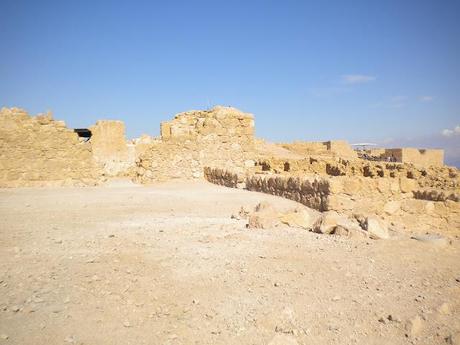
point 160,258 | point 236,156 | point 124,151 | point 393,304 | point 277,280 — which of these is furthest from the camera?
point 124,151

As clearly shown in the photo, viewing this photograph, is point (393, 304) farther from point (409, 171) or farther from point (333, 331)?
point (409, 171)

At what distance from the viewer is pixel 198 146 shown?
43.4 feet

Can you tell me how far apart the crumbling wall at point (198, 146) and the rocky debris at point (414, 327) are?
10787mm

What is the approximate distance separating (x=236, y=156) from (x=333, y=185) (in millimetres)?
7606

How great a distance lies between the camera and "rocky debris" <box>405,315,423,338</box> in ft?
8.14

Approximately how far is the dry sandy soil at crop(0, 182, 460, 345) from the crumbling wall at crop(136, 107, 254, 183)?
795 centimetres

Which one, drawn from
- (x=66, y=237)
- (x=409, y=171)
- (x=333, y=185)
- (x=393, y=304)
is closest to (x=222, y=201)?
→ (x=333, y=185)

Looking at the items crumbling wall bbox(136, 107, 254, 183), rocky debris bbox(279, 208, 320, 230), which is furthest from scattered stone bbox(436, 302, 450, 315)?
crumbling wall bbox(136, 107, 254, 183)

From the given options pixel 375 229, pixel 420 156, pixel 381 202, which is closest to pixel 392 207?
pixel 381 202

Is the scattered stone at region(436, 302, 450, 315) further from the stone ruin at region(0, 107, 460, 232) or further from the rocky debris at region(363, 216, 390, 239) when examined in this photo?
the stone ruin at region(0, 107, 460, 232)

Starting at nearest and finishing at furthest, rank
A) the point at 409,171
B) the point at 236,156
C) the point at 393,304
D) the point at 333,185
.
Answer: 1. the point at 393,304
2. the point at 333,185
3. the point at 409,171
4. the point at 236,156

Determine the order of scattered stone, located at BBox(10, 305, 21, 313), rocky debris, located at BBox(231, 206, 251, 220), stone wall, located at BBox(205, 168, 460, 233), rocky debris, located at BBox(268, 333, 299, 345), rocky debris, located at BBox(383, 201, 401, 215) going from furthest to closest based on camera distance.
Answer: rocky debris, located at BBox(383, 201, 401, 215)
stone wall, located at BBox(205, 168, 460, 233)
rocky debris, located at BBox(231, 206, 251, 220)
scattered stone, located at BBox(10, 305, 21, 313)
rocky debris, located at BBox(268, 333, 299, 345)

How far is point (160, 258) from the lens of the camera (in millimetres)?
3596

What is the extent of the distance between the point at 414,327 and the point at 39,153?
40.3 feet
